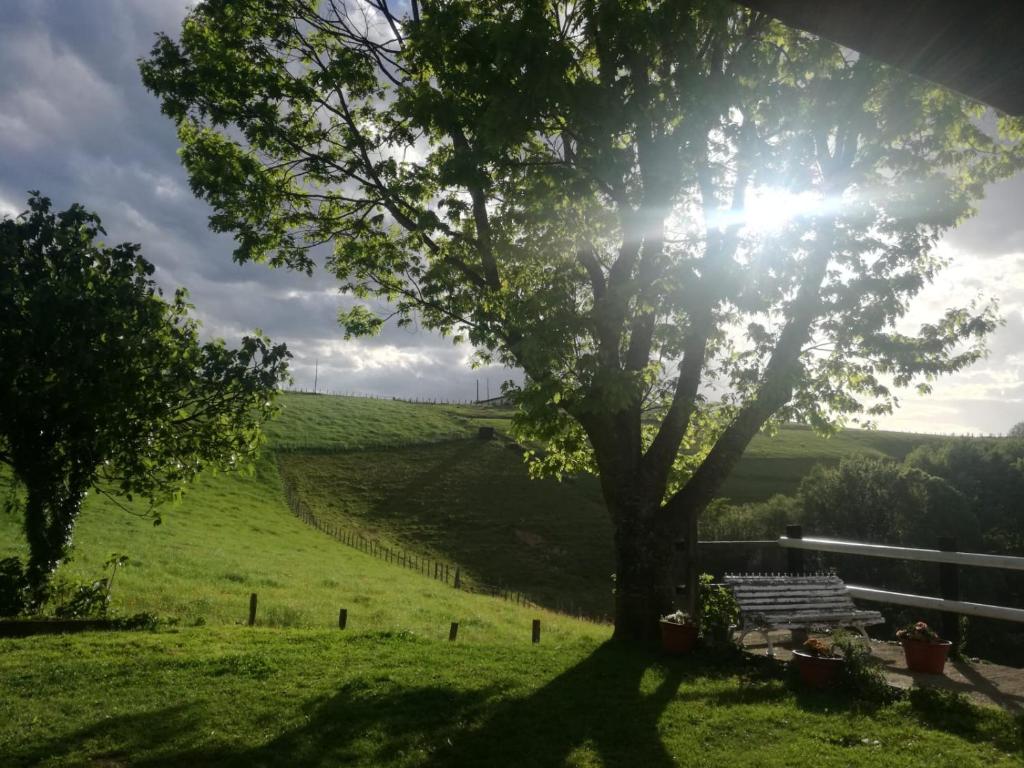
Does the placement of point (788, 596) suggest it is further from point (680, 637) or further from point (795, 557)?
point (795, 557)

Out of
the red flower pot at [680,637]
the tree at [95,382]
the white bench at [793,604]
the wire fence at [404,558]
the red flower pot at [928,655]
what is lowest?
the wire fence at [404,558]

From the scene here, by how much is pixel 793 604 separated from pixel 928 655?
Result: 1.80 metres

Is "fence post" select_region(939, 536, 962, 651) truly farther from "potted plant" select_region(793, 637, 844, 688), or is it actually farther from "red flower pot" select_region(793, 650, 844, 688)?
"red flower pot" select_region(793, 650, 844, 688)

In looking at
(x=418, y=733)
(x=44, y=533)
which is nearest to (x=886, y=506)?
(x=44, y=533)

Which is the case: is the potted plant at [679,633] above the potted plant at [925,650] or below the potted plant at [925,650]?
below

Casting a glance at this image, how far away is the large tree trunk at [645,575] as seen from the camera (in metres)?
13.0

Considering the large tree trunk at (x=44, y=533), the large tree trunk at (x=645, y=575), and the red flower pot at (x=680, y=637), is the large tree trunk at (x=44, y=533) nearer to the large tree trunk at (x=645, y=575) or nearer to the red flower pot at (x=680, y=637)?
the large tree trunk at (x=645, y=575)

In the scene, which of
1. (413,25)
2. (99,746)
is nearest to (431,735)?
(99,746)

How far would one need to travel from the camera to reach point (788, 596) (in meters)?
10.9

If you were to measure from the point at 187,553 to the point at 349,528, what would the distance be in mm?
18872

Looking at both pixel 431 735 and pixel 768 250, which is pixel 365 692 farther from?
pixel 768 250

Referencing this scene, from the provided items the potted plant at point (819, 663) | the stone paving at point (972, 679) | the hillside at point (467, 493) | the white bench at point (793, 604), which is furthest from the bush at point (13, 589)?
the hillside at point (467, 493)

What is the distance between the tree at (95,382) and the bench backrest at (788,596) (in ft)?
42.8

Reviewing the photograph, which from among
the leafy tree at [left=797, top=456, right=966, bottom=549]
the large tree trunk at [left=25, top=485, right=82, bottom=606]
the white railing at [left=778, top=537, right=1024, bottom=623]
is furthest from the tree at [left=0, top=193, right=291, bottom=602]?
the leafy tree at [left=797, top=456, right=966, bottom=549]
